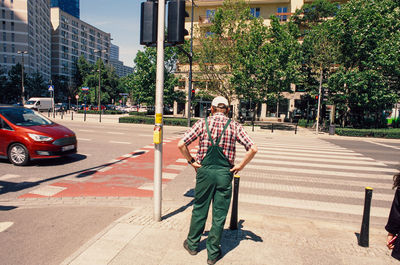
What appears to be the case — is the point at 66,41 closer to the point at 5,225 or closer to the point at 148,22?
the point at 148,22

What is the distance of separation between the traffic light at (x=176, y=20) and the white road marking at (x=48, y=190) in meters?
4.09

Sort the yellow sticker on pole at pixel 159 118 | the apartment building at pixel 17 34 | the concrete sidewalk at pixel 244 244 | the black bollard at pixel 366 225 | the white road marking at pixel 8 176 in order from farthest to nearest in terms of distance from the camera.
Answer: the apartment building at pixel 17 34 → the white road marking at pixel 8 176 → the yellow sticker on pole at pixel 159 118 → the black bollard at pixel 366 225 → the concrete sidewalk at pixel 244 244

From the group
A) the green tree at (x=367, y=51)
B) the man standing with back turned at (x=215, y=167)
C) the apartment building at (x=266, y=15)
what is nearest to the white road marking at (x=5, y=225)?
the man standing with back turned at (x=215, y=167)

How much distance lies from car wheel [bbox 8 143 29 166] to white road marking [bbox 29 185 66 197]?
2269mm

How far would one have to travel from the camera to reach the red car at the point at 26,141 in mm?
7484

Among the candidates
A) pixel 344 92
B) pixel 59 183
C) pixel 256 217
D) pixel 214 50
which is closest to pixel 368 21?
pixel 344 92

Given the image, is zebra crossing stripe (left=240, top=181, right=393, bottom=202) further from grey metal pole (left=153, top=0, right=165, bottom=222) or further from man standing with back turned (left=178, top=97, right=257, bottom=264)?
man standing with back turned (left=178, top=97, right=257, bottom=264)

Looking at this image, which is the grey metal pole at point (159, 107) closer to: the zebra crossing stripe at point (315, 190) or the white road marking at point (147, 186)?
the white road marking at point (147, 186)

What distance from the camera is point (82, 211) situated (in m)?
4.63

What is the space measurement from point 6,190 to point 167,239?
4.34m

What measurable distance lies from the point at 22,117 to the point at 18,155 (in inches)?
50.8

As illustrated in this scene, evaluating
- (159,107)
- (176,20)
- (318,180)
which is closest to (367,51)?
(318,180)

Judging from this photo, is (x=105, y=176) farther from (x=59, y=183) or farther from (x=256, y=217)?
(x=256, y=217)

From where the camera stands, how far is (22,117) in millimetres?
8180
